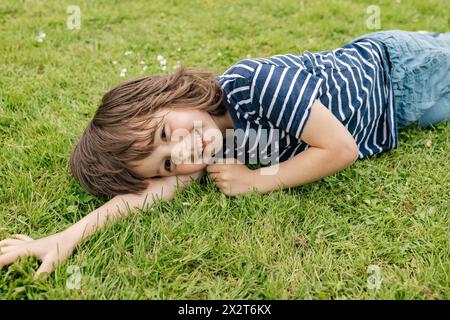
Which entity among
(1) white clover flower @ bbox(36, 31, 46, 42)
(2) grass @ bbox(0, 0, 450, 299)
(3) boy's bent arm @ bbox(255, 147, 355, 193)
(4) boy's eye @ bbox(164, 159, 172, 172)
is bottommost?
(2) grass @ bbox(0, 0, 450, 299)

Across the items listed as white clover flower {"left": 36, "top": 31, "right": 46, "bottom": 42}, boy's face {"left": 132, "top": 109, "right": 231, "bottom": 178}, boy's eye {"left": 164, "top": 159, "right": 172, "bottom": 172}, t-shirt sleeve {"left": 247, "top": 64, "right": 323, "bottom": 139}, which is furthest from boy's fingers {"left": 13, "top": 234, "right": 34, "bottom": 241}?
white clover flower {"left": 36, "top": 31, "right": 46, "bottom": 42}

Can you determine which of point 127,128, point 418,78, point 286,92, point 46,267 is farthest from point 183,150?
point 418,78

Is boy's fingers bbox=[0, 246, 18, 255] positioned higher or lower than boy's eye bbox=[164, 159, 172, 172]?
lower

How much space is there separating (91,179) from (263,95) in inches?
37.0

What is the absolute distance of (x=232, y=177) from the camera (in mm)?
2402

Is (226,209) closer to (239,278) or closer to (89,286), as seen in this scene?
(239,278)

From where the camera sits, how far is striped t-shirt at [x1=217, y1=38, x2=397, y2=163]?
2162 mm

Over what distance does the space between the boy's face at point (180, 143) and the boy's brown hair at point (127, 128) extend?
1.5 inches

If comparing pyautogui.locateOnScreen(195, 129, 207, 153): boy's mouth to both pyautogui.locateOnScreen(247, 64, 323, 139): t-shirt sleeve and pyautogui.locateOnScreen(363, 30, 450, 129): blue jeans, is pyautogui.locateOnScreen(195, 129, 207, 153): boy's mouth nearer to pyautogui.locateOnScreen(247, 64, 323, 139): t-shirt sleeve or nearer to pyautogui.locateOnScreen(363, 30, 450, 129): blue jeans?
pyautogui.locateOnScreen(247, 64, 323, 139): t-shirt sleeve

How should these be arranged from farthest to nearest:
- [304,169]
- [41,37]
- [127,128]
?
[41,37] → [304,169] → [127,128]

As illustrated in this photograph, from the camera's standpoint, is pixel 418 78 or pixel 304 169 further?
pixel 418 78

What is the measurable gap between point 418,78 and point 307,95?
1080 millimetres

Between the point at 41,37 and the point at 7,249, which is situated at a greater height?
the point at 41,37

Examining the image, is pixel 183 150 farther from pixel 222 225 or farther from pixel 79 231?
pixel 79 231
